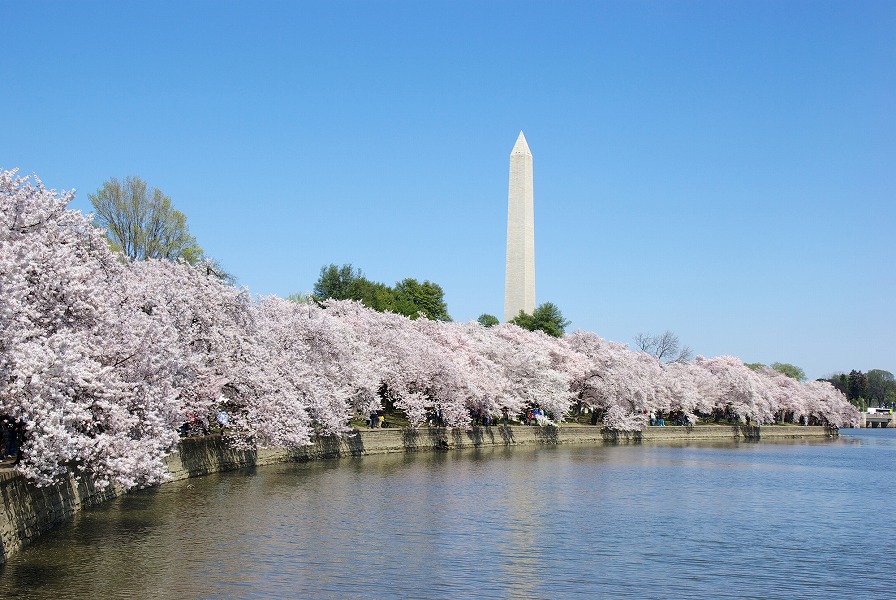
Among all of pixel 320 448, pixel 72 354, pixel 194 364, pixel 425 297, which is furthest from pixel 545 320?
pixel 72 354

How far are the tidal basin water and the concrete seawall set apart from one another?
0.63 metres

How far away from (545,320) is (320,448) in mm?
54072

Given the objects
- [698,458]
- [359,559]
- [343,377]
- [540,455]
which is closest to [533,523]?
[359,559]

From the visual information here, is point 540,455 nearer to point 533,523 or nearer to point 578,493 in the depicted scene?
point 578,493

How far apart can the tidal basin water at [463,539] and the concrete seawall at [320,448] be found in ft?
2.06

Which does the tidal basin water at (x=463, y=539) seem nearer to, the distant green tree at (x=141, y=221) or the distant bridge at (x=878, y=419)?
the distant green tree at (x=141, y=221)

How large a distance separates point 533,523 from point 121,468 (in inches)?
531

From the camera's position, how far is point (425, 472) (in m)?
47.4

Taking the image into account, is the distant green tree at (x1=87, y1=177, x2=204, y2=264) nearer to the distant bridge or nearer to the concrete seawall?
the concrete seawall

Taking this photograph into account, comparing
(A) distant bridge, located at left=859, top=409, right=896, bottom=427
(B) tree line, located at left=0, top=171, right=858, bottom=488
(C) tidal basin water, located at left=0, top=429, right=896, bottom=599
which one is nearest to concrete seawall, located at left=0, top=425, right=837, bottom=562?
(C) tidal basin water, located at left=0, top=429, right=896, bottom=599

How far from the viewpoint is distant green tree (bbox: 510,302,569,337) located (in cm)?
9600

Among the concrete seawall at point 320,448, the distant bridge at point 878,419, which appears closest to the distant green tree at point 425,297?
the concrete seawall at point 320,448

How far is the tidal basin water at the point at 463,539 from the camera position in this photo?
71.4ft

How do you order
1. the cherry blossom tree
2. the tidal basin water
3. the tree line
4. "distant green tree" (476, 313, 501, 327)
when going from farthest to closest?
"distant green tree" (476, 313, 501, 327) < the tree line < the tidal basin water < the cherry blossom tree
